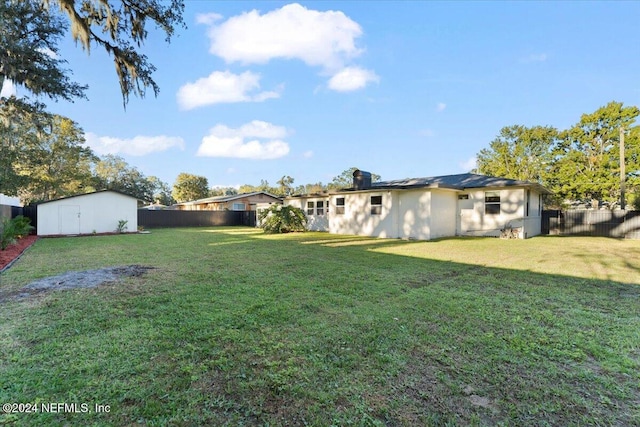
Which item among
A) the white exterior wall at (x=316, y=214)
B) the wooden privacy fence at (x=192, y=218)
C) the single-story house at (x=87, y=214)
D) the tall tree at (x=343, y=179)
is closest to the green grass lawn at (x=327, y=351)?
the white exterior wall at (x=316, y=214)

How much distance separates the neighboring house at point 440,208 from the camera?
13125 millimetres

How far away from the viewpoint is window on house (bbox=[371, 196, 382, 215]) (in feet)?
47.3

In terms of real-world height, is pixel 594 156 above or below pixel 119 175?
below

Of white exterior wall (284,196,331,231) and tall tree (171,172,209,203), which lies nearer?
white exterior wall (284,196,331,231)

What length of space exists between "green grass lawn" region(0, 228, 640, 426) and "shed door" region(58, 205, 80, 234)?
12.7 meters

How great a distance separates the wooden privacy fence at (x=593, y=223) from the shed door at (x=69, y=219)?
997 inches

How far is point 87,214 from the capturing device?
631 inches

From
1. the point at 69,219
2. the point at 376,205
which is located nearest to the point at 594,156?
the point at 376,205

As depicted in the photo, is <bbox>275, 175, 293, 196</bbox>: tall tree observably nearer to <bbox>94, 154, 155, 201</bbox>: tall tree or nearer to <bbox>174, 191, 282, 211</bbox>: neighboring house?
<bbox>94, 154, 155, 201</bbox>: tall tree

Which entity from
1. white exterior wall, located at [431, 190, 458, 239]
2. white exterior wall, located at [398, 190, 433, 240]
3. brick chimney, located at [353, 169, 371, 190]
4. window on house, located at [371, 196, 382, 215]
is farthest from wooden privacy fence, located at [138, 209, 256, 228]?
white exterior wall, located at [431, 190, 458, 239]

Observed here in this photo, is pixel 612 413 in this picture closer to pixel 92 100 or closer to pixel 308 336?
pixel 308 336

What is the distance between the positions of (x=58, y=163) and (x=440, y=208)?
1141 inches

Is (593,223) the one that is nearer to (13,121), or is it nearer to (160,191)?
(13,121)

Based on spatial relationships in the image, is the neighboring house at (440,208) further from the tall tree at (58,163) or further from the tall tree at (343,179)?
the tall tree at (343,179)
